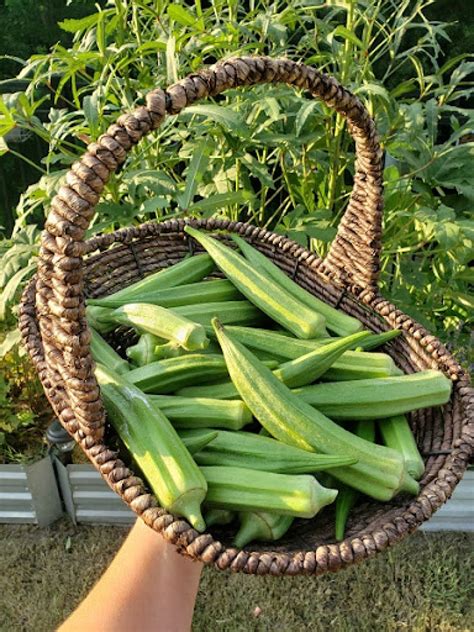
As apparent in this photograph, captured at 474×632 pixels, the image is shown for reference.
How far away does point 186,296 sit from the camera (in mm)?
1594

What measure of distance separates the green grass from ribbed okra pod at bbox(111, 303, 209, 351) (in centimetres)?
95

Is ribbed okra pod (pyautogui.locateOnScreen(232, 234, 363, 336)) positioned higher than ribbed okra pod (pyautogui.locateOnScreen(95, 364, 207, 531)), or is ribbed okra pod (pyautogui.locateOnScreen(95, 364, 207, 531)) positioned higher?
ribbed okra pod (pyautogui.locateOnScreen(95, 364, 207, 531))

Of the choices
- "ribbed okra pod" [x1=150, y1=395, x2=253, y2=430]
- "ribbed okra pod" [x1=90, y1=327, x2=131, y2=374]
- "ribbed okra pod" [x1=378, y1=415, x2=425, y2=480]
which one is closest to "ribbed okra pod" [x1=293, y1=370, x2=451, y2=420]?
"ribbed okra pod" [x1=378, y1=415, x2=425, y2=480]

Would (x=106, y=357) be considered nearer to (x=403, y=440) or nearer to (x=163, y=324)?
(x=163, y=324)

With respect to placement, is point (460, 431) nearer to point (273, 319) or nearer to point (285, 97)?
point (273, 319)

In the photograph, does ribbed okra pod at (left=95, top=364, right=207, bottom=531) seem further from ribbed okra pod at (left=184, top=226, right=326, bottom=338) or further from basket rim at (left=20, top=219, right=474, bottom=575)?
ribbed okra pod at (left=184, top=226, right=326, bottom=338)

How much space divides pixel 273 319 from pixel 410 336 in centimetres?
32

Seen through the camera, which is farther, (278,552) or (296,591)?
(296,591)

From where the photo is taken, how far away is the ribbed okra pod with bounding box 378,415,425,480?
1225 millimetres

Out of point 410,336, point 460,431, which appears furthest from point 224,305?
point 460,431

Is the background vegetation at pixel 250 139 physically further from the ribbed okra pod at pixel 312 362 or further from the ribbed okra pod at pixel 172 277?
the ribbed okra pod at pixel 312 362

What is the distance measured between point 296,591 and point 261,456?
96cm

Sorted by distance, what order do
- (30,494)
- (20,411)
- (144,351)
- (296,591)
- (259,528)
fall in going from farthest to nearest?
1. (20,411)
2. (30,494)
3. (296,591)
4. (144,351)
5. (259,528)

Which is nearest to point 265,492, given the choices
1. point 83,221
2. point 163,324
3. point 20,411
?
point 163,324
